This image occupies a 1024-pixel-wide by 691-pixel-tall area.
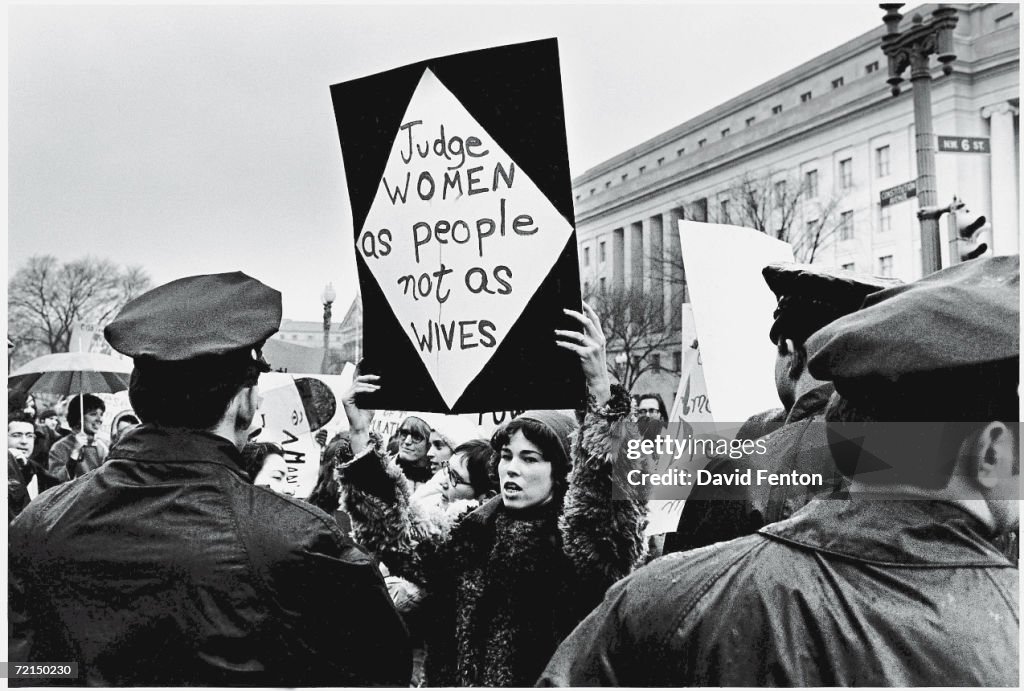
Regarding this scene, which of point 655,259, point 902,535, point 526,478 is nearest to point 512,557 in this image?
point 526,478

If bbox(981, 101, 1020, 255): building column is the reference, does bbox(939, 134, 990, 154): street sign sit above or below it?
above

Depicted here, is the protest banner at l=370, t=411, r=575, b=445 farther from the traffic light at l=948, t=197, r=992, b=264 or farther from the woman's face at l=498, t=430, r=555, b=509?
the traffic light at l=948, t=197, r=992, b=264

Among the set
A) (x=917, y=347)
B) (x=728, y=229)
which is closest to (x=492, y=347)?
(x=728, y=229)

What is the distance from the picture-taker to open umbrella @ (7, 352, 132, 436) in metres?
5.22

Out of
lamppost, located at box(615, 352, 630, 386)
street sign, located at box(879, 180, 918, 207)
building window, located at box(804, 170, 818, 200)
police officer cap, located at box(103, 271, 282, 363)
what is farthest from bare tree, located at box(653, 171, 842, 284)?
police officer cap, located at box(103, 271, 282, 363)

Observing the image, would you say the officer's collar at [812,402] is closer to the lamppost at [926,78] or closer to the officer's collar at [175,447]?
the officer's collar at [175,447]

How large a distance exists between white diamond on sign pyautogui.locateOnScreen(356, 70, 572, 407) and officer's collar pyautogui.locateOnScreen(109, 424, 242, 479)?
3.10 ft

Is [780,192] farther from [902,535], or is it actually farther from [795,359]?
[902,535]

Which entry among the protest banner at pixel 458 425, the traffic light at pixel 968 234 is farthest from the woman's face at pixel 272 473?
the traffic light at pixel 968 234

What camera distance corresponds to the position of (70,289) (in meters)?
3.75

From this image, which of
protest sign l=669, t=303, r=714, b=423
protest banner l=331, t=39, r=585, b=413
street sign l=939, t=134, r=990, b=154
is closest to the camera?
protest banner l=331, t=39, r=585, b=413

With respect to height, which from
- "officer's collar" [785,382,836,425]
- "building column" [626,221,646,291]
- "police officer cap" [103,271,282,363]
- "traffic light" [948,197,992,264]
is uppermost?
"building column" [626,221,646,291]

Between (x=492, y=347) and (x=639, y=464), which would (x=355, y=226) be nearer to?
(x=492, y=347)

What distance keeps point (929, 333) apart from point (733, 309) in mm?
2360
